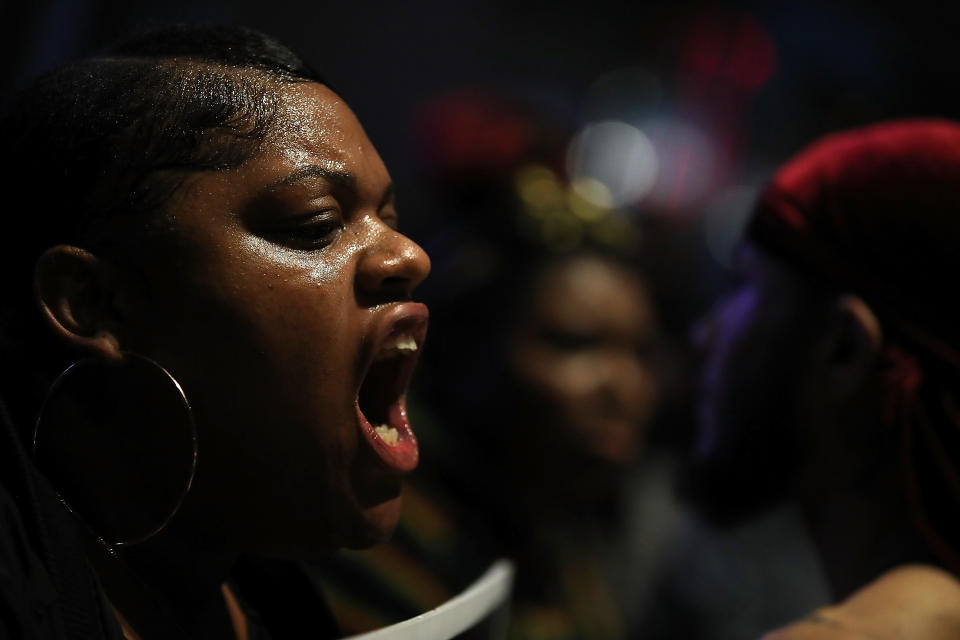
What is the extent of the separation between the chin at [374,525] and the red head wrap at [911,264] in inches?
32.8

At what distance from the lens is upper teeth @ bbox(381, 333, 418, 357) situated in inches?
44.0

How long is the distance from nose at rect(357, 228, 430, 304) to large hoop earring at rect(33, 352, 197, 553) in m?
0.21

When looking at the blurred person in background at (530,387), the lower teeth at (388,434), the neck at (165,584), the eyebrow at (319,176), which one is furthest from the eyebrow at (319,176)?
the blurred person in background at (530,387)

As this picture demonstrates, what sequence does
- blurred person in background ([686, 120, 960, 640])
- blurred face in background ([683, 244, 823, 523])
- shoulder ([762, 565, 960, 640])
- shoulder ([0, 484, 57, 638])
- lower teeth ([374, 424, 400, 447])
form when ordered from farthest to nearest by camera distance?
blurred face in background ([683, 244, 823, 523]) → blurred person in background ([686, 120, 960, 640]) → shoulder ([762, 565, 960, 640]) → lower teeth ([374, 424, 400, 447]) → shoulder ([0, 484, 57, 638])

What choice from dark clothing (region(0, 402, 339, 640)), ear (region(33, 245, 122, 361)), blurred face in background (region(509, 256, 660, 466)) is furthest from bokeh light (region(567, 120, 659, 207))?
dark clothing (region(0, 402, 339, 640))

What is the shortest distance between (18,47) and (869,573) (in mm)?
1983

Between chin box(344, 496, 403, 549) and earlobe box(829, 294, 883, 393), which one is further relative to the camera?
earlobe box(829, 294, 883, 393)

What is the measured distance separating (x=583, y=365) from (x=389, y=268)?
5.35 feet

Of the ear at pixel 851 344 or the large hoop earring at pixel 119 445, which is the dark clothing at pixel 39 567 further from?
the ear at pixel 851 344

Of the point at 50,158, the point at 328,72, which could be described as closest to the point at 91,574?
the point at 50,158

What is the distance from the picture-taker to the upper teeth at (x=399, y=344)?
3.67 ft

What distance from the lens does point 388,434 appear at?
1.16 metres

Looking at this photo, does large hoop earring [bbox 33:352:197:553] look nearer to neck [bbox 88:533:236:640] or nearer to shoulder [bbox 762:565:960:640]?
neck [bbox 88:533:236:640]

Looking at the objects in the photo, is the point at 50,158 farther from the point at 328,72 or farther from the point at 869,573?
the point at 328,72
